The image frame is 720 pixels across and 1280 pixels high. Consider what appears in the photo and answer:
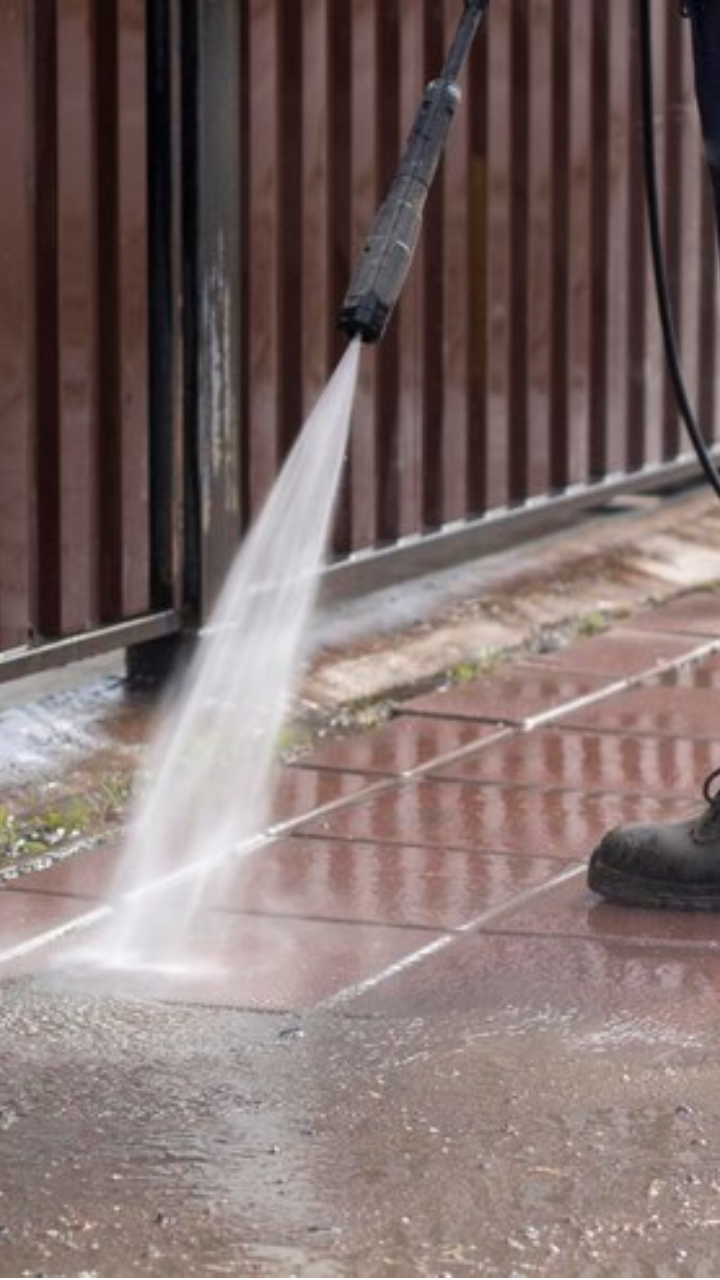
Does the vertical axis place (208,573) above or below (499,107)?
below

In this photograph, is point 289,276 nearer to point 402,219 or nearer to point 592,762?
point 592,762

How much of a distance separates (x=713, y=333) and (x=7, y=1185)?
211 inches

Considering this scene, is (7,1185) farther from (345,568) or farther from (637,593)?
(637,593)

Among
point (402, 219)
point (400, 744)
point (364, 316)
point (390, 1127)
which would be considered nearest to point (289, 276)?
point (400, 744)

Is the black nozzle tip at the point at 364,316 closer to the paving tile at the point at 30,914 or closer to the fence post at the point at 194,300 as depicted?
the paving tile at the point at 30,914

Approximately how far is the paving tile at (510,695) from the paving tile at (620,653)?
66 millimetres

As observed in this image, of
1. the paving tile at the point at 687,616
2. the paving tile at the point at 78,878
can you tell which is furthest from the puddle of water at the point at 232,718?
the paving tile at the point at 687,616

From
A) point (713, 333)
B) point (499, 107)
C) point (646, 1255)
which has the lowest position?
point (646, 1255)

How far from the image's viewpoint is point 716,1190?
144 inches

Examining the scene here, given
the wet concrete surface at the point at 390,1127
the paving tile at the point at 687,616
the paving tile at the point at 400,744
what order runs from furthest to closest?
the paving tile at the point at 687,616
the paving tile at the point at 400,744
the wet concrete surface at the point at 390,1127

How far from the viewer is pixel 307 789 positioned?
5730 millimetres

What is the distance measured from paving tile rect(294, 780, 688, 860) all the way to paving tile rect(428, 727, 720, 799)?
77 millimetres

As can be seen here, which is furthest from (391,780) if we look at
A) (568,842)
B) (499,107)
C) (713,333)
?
(713,333)

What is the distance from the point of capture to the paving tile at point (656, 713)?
627cm
